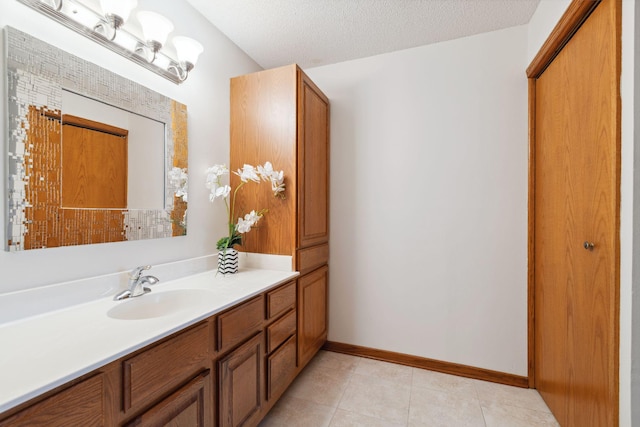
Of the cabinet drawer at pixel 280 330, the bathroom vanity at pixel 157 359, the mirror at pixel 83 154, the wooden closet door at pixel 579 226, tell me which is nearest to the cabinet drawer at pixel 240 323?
the bathroom vanity at pixel 157 359

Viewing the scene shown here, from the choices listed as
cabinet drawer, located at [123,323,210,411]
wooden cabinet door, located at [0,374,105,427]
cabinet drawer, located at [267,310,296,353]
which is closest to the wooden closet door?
cabinet drawer, located at [267,310,296,353]

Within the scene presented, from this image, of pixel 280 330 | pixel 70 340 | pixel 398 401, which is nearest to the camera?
pixel 70 340

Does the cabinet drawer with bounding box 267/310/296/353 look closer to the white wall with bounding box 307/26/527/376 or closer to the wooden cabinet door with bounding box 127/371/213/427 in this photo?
the wooden cabinet door with bounding box 127/371/213/427

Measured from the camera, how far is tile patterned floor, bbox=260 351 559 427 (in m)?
1.65

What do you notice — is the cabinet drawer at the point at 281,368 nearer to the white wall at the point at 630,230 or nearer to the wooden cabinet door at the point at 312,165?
the wooden cabinet door at the point at 312,165

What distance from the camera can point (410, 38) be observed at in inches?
83.4

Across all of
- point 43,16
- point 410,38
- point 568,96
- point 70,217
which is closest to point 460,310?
point 568,96

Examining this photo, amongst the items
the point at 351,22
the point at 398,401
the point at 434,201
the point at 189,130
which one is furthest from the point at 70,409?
the point at 351,22

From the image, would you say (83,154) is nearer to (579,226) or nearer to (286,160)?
(286,160)

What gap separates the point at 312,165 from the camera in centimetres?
212

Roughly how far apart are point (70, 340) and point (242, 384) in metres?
0.73

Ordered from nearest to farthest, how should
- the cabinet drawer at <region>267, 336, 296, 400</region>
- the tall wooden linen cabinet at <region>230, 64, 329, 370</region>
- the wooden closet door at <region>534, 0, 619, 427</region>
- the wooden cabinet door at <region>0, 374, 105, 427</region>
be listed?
the wooden cabinet door at <region>0, 374, 105, 427</region>
the wooden closet door at <region>534, 0, 619, 427</region>
the cabinet drawer at <region>267, 336, 296, 400</region>
the tall wooden linen cabinet at <region>230, 64, 329, 370</region>

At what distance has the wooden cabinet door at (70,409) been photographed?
634 millimetres

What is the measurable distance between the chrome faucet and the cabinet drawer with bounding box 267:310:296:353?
25.2 inches
